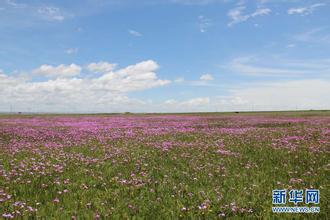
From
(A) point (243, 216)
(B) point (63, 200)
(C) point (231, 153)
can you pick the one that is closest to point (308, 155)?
(C) point (231, 153)

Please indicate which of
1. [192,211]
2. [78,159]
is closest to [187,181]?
[192,211]

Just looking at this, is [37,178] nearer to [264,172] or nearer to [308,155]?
[264,172]

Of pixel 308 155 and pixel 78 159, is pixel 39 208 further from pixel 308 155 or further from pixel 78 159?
pixel 308 155

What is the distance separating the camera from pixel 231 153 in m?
13.7

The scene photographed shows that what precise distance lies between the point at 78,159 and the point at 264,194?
804cm

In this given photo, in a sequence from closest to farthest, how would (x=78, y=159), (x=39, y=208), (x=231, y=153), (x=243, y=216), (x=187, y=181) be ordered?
(x=243, y=216) < (x=39, y=208) < (x=187, y=181) < (x=78, y=159) < (x=231, y=153)

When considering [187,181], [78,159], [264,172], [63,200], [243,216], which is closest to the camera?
[243,216]

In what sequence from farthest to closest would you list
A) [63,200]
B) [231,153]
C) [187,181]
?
[231,153], [187,181], [63,200]

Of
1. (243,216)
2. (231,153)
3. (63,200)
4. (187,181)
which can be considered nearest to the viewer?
(243,216)

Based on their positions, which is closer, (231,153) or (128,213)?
(128,213)

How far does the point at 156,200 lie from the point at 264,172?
15.5 feet

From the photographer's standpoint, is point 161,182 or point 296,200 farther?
point 161,182

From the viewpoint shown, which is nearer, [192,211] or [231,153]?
[192,211]

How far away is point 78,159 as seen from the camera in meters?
12.6
